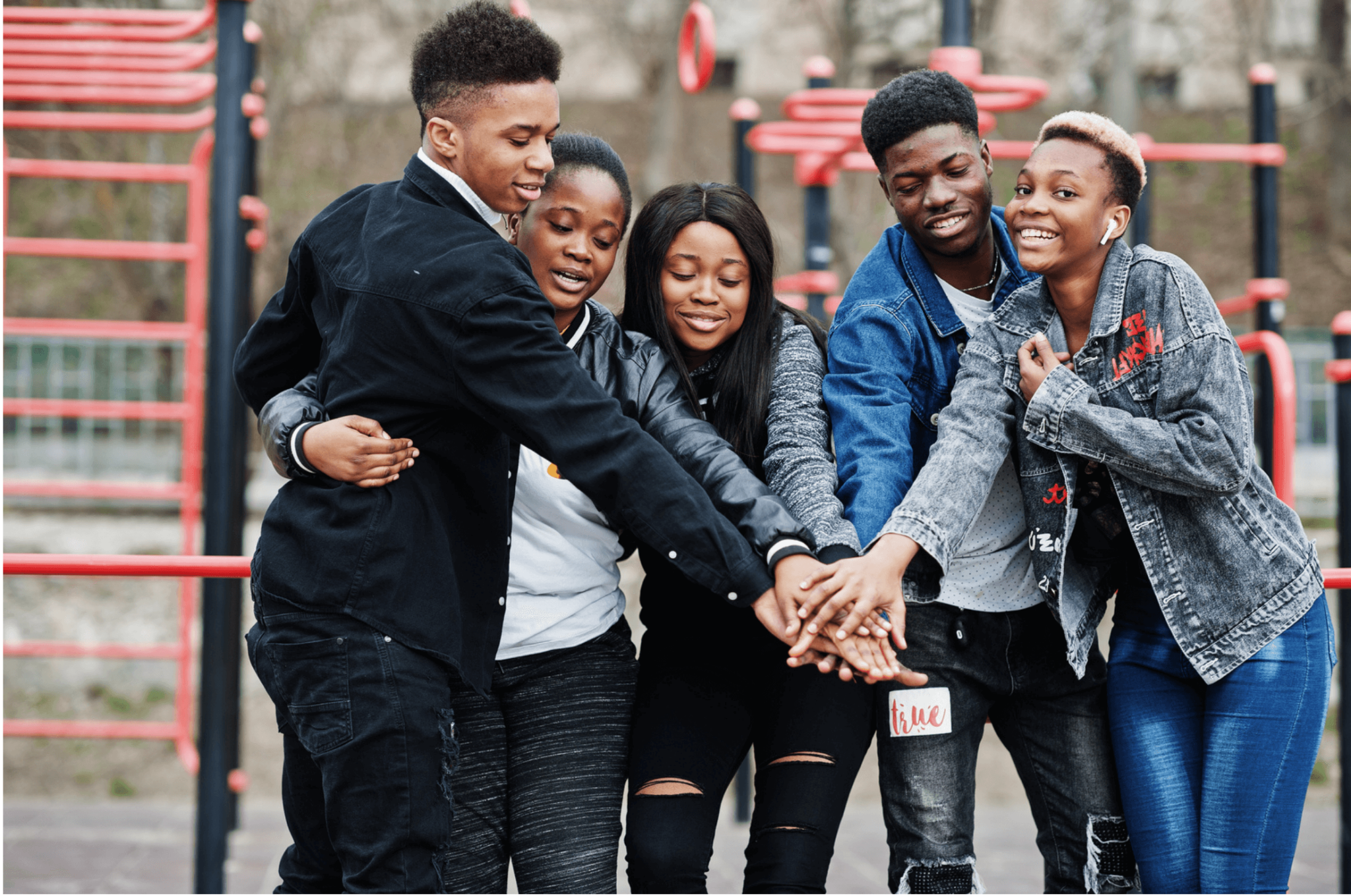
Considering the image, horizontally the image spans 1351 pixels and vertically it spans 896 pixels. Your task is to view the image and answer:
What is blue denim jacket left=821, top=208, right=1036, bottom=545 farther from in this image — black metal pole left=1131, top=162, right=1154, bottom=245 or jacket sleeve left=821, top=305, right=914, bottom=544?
black metal pole left=1131, top=162, right=1154, bottom=245

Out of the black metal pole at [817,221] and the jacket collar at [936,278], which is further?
the black metal pole at [817,221]

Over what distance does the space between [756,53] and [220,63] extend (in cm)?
1199

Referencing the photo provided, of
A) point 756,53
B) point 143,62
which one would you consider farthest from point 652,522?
point 756,53

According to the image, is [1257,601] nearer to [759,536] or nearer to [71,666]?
[759,536]

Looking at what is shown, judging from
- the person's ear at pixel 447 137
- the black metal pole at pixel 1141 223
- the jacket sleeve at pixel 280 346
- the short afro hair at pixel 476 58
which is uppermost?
the black metal pole at pixel 1141 223

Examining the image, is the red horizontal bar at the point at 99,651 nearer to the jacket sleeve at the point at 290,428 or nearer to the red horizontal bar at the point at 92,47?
the red horizontal bar at the point at 92,47

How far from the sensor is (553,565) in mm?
2158

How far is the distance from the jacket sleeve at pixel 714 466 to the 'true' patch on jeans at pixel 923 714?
343 mm

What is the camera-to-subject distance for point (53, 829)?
4.95 m

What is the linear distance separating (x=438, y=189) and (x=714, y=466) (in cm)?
63

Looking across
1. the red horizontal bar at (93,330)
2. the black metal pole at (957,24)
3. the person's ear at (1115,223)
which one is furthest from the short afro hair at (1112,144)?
the red horizontal bar at (93,330)

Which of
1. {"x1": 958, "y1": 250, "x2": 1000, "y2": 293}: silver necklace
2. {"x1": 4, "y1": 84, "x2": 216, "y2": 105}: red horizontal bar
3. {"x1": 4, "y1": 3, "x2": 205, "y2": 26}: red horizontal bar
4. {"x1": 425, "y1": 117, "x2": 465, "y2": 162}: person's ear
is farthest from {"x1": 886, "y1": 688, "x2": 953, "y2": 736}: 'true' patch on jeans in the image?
{"x1": 4, "y1": 84, "x2": 216, "y2": 105}: red horizontal bar

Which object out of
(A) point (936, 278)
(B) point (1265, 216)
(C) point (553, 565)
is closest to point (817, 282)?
(B) point (1265, 216)

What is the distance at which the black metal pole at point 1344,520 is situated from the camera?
349 centimetres
